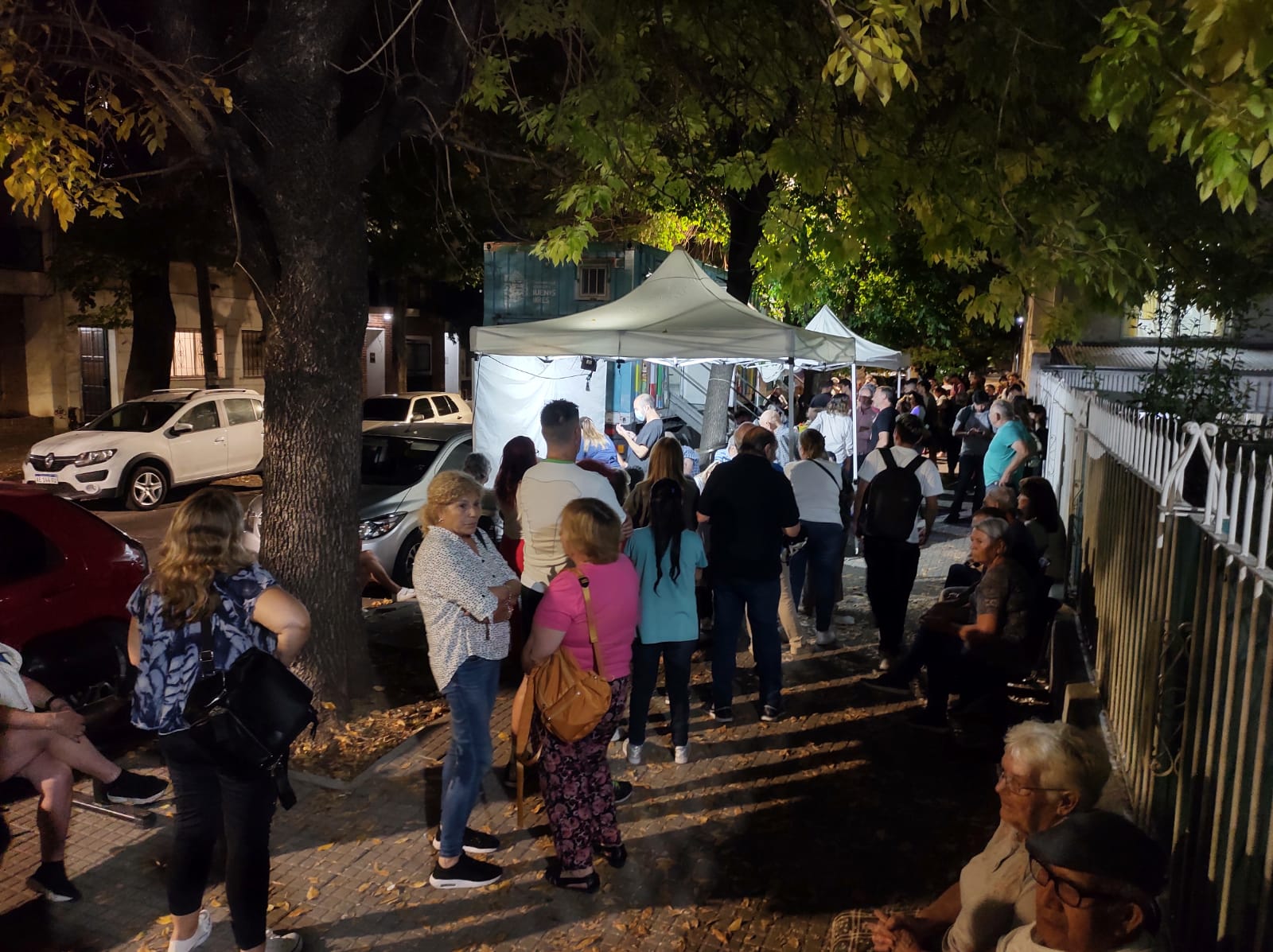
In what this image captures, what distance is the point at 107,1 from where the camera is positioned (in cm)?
1360

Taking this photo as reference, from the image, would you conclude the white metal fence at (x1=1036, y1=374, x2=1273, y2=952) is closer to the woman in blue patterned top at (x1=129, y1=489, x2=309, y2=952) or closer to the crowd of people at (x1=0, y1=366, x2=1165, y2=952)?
the crowd of people at (x1=0, y1=366, x2=1165, y2=952)

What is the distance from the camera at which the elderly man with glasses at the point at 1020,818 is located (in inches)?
110

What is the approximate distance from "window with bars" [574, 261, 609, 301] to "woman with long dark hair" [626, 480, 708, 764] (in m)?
10.3

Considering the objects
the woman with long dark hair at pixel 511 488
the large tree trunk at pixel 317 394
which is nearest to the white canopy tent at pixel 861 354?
the woman with long dark hair at pixel 511 488

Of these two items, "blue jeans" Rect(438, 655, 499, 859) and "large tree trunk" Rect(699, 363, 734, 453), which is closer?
"blue jeans" Rect(438, 655, 499, 859)

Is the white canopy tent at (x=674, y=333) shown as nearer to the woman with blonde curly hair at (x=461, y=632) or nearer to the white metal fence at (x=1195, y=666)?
the white metal fence at (x=1195, y=666)

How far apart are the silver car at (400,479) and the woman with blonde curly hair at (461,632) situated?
4.15 meters

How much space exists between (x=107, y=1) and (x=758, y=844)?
1447cm

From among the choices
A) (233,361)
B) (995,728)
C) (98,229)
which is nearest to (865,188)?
(995,728)

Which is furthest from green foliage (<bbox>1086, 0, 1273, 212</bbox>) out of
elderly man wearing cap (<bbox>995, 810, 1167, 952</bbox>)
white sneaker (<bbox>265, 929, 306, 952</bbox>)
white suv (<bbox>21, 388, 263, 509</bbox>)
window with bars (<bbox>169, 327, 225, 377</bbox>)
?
window with bars (<bbox>169, 327, 225, 377</bbox>)

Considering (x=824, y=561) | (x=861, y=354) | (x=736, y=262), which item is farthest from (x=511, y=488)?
(x=861, y=354)

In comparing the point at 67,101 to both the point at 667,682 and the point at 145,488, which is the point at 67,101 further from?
the point at 145,488

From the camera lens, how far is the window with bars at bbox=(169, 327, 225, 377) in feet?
89.8

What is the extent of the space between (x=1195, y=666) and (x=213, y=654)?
3.29 m
